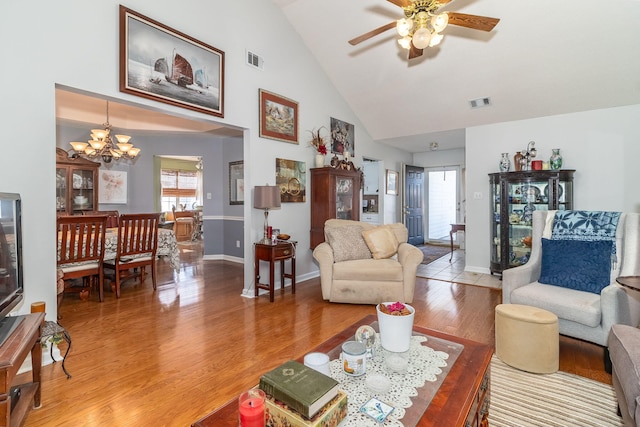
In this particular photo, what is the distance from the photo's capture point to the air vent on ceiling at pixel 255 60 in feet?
12.8

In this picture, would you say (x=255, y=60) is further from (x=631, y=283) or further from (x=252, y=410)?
(x=631, y=283)

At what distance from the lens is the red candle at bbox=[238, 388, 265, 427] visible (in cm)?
103

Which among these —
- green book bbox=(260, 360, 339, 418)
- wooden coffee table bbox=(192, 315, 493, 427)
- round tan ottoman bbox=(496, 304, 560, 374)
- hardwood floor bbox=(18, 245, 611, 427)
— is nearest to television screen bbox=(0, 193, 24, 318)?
hardwood floor bbox=(18, 245, 611, 427)

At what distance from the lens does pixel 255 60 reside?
13.0 feet

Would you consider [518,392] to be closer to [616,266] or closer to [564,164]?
[616,266]

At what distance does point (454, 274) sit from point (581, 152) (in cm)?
252

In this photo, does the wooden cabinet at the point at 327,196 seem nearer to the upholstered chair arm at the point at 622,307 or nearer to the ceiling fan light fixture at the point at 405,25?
the ceiling fan light fixture at the point at 405,25

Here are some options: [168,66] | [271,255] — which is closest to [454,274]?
[271,255]

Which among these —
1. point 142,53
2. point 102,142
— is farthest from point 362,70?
point 102,142

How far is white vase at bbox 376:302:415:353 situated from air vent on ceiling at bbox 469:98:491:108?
429 centimetres

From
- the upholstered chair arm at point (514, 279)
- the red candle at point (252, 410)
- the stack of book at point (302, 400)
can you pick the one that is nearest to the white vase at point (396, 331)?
the stack of book at point (302, 400)

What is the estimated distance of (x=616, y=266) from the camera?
2467mm

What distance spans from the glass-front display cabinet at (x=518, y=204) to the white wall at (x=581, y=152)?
0.26 meters

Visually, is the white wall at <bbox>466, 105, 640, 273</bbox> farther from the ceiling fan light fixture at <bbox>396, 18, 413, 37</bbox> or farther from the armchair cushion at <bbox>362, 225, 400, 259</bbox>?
the ceiling fan light fixture at <bbox>396, 18, 413, 37</bbox>
